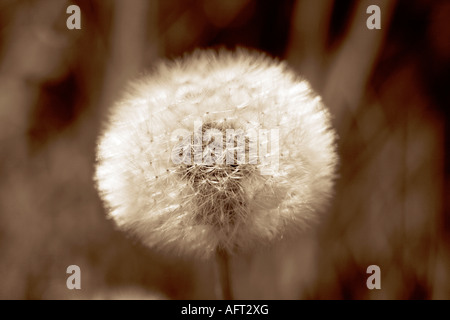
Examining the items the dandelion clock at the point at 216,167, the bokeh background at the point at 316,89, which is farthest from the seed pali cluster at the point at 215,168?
the bokeh background at the point at 316,89

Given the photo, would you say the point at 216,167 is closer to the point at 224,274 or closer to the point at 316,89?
the point at 224,274

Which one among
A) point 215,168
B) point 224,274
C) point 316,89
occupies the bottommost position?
point 224,274

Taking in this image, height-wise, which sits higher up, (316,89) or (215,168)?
(316,89)

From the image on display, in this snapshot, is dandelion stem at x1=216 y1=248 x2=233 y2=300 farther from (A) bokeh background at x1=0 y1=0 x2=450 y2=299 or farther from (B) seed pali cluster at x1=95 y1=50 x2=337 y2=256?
(A) bokeh background at x1=0 y1=0 x2=450 y2=299

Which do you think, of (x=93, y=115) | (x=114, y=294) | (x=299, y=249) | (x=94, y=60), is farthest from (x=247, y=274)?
(x=94, y=60)

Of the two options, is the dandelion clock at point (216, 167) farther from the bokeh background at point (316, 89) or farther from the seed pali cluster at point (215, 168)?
the bokeh background at point (316, 89)

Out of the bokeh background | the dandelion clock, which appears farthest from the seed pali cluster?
the bokeh background

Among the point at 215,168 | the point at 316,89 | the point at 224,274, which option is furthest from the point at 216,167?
the point at 316,89
